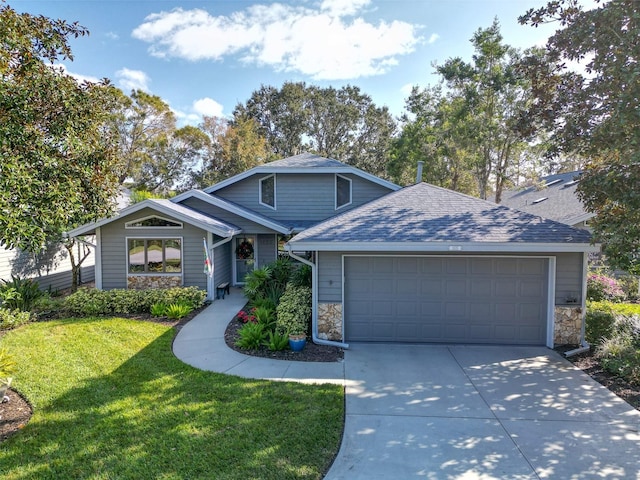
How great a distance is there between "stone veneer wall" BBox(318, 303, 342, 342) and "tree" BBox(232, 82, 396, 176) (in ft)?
101

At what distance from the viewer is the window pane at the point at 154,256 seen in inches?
471

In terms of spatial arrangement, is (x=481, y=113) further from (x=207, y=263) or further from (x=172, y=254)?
(x=172, y=254)

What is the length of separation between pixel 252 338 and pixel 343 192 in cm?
957

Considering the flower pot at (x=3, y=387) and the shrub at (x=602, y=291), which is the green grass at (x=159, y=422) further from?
the shrub at (x=602, y=291)

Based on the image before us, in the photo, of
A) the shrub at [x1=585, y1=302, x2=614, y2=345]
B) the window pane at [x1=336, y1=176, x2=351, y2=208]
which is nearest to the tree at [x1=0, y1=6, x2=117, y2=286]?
the shrub at [x1=585, y1=302, x2=614, y2=345]

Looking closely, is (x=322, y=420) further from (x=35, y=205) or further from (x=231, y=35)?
(x=231, y=35)

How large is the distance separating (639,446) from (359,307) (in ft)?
16.9

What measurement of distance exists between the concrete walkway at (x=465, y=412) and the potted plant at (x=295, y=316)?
0.74 m

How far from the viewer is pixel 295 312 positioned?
8547 millimetres

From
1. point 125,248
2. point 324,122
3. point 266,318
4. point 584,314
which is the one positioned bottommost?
point 266,318

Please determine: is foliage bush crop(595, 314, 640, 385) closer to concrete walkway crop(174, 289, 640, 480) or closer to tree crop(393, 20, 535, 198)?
concrete walkway crop(174, 289, 640, 480)

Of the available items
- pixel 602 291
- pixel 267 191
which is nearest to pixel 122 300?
pixel 267 191

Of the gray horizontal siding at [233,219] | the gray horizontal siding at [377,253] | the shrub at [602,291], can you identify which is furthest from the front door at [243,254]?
the shrub at [602,291]

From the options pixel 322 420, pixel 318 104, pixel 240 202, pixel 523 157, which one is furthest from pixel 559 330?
pixel 318 104
